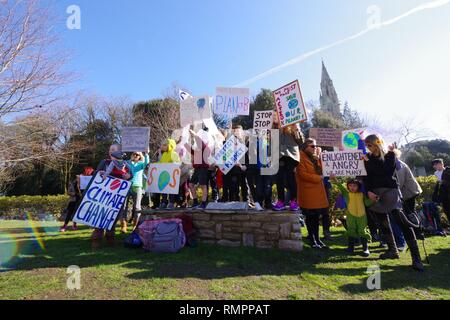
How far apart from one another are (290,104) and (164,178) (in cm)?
319

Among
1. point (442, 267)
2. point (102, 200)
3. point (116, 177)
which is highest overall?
point (116, 177)

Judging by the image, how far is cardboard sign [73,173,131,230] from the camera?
5.84 m

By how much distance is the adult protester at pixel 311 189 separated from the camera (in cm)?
613

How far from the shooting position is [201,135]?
23.4 feet

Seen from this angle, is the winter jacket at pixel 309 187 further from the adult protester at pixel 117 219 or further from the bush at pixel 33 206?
the bush at pixel 33 206

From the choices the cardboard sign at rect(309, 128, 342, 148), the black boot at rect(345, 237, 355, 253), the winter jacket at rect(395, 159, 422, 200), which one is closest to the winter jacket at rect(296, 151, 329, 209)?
the black boot at rect(345, 237, 355, 253)

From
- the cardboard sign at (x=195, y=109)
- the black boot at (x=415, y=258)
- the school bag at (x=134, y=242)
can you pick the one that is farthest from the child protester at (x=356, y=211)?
the school bag at (x=134, y=242)

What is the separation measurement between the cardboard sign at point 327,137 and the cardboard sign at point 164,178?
4125mm

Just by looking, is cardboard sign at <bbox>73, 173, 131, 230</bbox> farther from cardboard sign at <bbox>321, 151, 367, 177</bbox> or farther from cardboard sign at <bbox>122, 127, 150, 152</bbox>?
cardboard sign at <bbox>321, 151, 367, 177</bbox>
